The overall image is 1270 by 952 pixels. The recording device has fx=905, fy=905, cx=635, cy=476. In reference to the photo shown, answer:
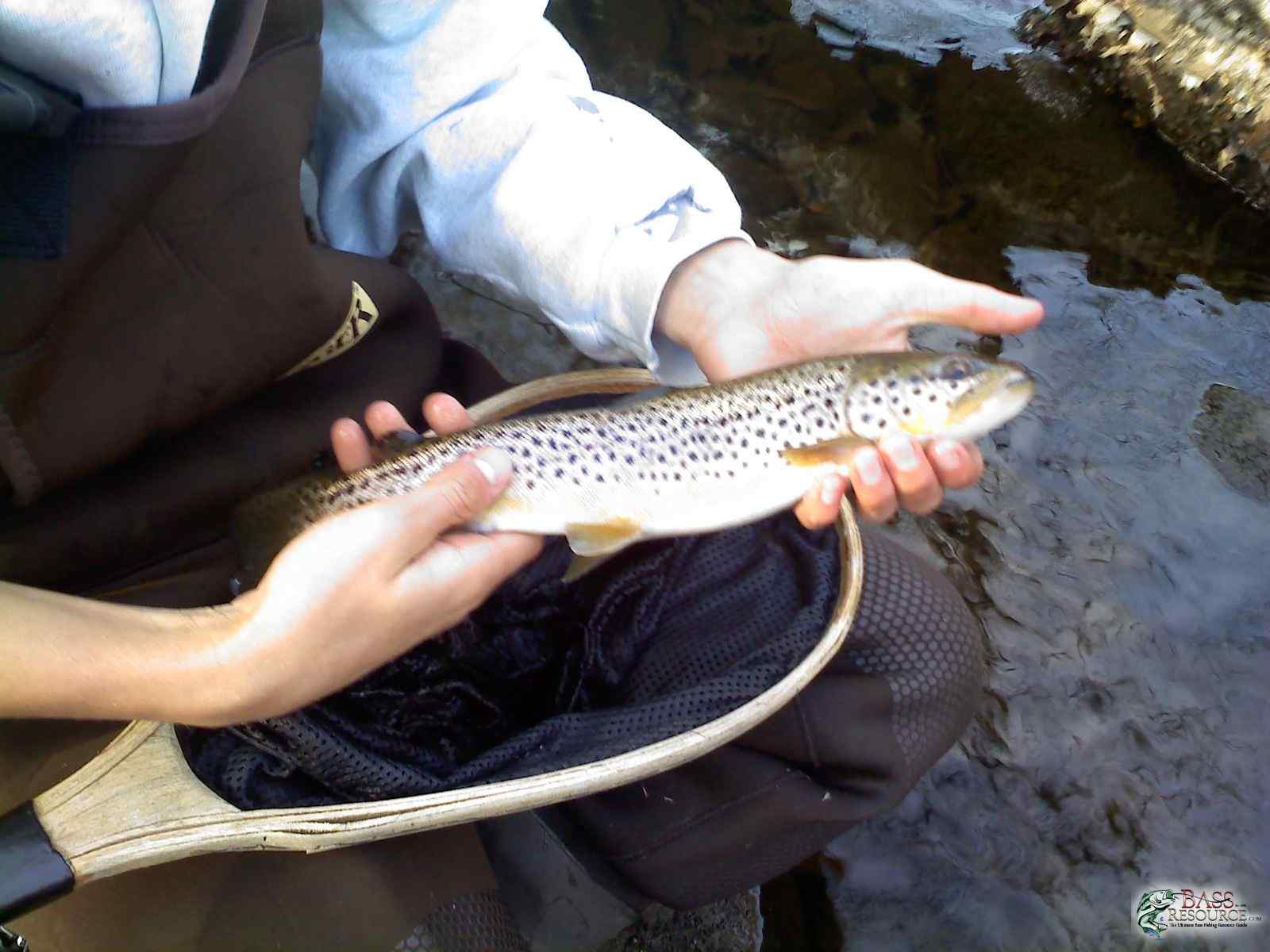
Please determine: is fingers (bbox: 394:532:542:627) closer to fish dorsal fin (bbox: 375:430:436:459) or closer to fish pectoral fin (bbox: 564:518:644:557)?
fish pectoral fin (bbox: 564:518:644:557)

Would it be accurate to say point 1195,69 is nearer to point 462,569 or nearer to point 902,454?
point 902,454

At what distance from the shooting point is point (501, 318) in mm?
3209

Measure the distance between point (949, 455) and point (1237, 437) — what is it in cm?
195

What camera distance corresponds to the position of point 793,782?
5.41 ft

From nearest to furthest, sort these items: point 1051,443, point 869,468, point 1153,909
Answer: point 869,468 → point 1153,909 → point 1051,443

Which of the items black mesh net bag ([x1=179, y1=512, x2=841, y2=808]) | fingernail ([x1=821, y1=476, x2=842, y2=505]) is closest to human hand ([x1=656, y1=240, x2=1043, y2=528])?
fingernail ([x1=821, y1=476, x2=842, y2=505])

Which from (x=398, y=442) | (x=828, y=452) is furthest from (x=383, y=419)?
(x=828, y=452)

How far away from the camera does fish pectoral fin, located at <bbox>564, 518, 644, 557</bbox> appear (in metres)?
1.71

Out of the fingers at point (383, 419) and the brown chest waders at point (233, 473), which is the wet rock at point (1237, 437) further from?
the fingers at point (383, 419)

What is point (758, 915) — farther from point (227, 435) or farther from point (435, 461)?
point (227, 435)

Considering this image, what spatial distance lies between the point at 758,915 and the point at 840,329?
4.38 feet

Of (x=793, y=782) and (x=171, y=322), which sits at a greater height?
(x=171, y=322)

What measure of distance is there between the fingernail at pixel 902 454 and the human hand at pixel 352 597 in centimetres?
69

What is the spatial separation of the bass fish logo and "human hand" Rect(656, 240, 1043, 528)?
1.17 meters
